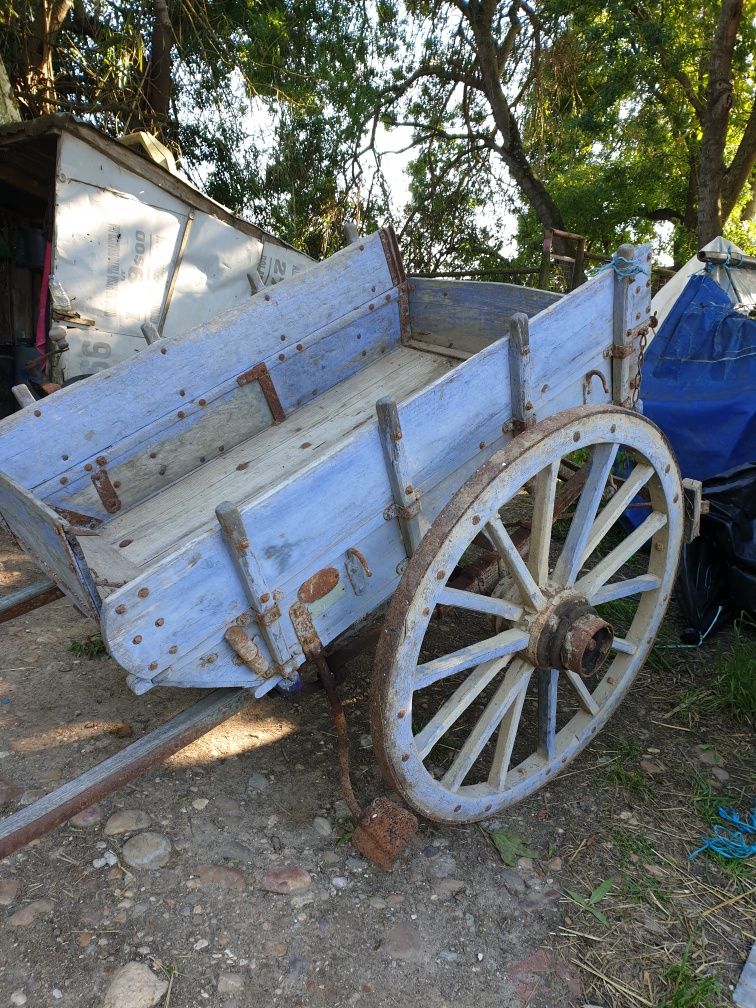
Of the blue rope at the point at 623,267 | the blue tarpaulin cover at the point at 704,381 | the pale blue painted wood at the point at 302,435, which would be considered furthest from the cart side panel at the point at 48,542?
the blue tarpaulin cover at the point at 704,381

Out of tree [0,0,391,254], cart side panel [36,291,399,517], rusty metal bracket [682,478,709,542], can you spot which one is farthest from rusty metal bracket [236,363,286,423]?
tree [0,0,391,254]

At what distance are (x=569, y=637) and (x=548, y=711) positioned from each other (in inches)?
13.6

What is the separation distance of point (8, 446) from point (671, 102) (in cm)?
1063

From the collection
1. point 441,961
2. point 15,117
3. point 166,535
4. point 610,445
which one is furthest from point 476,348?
point 15,117

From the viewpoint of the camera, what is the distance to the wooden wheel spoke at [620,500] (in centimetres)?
214

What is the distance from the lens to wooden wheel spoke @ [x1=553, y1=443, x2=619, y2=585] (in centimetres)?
207

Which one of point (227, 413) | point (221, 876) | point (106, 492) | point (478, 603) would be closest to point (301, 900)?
point (221, 876)

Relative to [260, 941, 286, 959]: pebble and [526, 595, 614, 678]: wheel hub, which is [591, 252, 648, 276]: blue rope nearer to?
[526, 595, 614, 678]: wheel hub

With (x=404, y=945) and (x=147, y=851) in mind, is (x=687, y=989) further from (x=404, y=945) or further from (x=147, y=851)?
(x=147, y=851)

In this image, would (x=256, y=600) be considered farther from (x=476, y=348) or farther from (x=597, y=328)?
(x=476, y=348)

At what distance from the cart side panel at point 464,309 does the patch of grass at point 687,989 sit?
2209 millimetres

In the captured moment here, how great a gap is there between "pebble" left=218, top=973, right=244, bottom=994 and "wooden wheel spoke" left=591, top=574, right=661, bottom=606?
144 centimetres

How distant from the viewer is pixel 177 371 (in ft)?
8.32

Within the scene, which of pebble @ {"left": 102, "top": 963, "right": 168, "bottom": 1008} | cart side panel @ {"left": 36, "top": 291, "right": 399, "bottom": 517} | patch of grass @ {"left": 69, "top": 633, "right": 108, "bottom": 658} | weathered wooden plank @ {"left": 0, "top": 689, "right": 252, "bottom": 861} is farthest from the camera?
patch of grass @ {"left": 69, "top": 633, "right": 108, "bottom": 658}
